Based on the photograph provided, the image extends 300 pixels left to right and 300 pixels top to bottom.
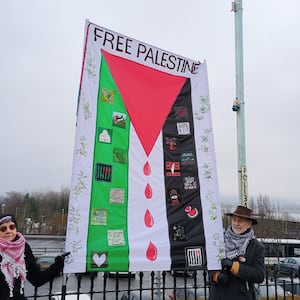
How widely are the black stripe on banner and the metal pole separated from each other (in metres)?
0.91

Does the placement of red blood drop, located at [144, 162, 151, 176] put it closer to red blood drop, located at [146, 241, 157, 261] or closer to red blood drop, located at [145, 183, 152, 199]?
red blood drop, located at [145, 183, 152, 199]

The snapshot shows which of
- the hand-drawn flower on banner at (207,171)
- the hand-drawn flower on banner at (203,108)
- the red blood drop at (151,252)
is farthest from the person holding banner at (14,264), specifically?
the hand-drawn flower on banner at (203,108)

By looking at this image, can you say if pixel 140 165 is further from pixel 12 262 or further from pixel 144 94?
pixel 12 262

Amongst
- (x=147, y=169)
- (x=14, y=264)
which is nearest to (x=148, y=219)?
(x=147, y=169)

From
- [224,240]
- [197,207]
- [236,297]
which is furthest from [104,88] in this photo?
[236,297]

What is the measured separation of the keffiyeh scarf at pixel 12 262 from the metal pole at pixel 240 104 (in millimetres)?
2730

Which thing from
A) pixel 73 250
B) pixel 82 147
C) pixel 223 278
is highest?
pixel 82 147

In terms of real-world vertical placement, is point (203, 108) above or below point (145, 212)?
above

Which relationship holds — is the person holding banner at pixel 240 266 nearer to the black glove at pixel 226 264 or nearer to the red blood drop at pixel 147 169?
the black glove at pixel 226 264

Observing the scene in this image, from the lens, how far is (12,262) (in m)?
2.52

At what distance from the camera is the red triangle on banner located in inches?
139

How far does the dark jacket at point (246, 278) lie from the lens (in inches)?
117

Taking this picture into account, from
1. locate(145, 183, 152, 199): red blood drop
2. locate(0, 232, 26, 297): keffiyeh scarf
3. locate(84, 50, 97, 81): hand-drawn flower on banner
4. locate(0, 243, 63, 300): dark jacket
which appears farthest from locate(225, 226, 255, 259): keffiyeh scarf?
locate(84, 50, 97, 81): hand-drawn flower on banner

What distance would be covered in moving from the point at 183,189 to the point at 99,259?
117cm
